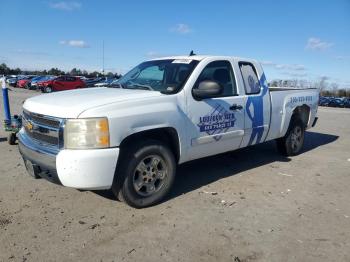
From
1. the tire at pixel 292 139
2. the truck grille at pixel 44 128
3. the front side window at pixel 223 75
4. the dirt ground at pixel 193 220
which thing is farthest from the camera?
the tire at pixel 292 139

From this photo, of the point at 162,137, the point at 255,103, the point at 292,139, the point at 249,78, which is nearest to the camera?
the point at 162,137

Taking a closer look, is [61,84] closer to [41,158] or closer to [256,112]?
[256,112]

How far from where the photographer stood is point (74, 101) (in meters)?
4.11

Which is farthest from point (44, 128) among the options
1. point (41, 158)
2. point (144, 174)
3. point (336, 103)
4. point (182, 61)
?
point (336, 103)

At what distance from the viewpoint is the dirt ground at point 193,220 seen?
11.1 ft

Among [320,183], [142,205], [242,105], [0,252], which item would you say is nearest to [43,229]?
[0,252]

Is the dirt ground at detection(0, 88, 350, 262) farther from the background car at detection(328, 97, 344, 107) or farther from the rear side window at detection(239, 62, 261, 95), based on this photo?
the background car at detection(328, 97, 344, 107)

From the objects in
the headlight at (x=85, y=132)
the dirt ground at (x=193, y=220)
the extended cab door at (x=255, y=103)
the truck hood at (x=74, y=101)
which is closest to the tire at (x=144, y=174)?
the dirt ground at (x=193, y=220)

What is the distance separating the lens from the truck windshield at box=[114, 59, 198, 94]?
4.86 metres

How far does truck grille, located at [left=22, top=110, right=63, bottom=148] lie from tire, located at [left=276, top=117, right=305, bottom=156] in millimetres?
4828

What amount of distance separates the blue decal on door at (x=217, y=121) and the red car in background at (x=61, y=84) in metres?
28.8

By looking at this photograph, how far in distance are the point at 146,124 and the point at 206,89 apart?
1049 mm

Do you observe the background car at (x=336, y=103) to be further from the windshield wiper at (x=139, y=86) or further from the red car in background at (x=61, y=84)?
the windshield wiper at (x=139, y=86)

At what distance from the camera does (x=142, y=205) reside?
172 inches
